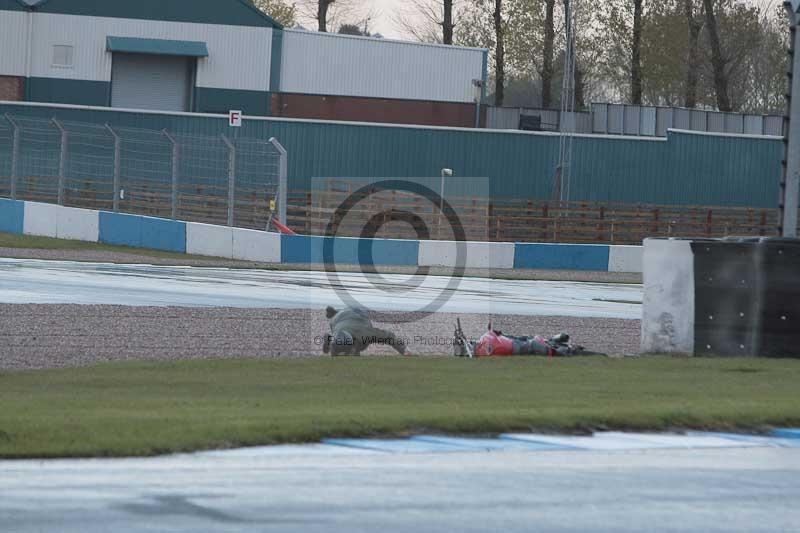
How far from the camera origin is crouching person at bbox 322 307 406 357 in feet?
37.2

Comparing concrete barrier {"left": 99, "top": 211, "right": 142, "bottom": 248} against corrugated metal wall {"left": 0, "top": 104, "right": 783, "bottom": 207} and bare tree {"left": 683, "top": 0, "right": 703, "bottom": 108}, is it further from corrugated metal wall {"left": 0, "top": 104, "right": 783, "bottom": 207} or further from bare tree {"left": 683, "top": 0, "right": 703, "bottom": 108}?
bare tree {"left": 683, "top": 0, "right": 703, "bottom": 108}

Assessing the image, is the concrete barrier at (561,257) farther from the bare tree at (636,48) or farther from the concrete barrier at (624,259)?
the bare tree at (636,48)

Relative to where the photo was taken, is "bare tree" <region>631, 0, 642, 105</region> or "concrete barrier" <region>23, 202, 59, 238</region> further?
"bare tree" <region>631, 0, 642, 105</region>

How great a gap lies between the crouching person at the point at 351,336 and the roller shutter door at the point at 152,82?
36840mm

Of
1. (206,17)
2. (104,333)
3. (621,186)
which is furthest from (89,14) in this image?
(104,333)

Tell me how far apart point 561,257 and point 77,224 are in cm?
1087

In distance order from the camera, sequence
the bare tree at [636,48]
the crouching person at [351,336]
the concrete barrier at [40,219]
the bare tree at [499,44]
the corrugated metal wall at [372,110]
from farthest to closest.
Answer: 1. the bare tree at [499,44]
2. the bare tree at [636,48]
3. the corrugated metal wall at [372,110]
4. the concrete barrier at [40,219]
5. the crouching person at [351,336]

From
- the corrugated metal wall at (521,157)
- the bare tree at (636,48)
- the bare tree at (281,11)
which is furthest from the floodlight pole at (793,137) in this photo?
the bare tree at (281,11)

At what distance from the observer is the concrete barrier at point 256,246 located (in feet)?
82.5

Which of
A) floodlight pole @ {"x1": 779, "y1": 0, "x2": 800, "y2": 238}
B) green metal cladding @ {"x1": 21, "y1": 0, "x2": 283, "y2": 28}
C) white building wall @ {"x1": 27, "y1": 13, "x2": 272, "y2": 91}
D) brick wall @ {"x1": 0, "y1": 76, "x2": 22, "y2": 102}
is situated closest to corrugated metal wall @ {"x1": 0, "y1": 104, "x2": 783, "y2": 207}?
brick wall @ {"x1": 0, "y1": 76, "x2": 22, "y2": 102}

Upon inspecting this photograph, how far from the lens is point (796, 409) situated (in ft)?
27.8

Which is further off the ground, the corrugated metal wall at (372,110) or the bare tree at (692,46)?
the bare tree at (692,46)

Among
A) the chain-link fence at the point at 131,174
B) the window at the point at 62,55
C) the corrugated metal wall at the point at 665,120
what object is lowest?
the chain-link fence at the point at 131,174

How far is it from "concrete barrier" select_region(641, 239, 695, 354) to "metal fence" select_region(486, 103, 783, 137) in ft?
123
